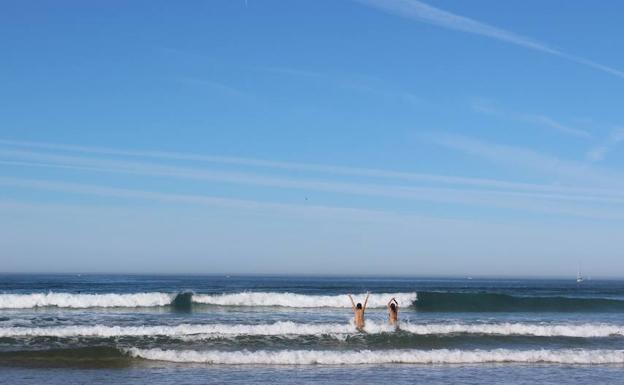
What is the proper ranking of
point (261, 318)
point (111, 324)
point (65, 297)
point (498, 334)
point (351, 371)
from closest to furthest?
point (351, 371) → point (498, 334) → point (111, 324) → point (261, 318) → point (65, 297)

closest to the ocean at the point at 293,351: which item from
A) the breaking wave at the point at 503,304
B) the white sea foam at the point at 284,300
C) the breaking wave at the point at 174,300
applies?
the breaking wave at the point at 174,300

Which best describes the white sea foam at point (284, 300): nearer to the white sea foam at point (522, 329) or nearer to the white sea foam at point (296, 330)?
the white sea foam at point (296, 330)

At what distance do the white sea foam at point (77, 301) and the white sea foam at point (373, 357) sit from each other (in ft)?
52.2

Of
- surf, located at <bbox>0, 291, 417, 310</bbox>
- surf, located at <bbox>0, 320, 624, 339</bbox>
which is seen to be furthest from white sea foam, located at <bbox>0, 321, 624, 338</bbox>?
surf, located at <bbox>0, 291, 417, 310</bbox>

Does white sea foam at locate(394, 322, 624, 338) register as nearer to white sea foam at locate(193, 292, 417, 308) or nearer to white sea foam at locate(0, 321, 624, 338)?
white sea foam at locate(0, 321, 624, 338)

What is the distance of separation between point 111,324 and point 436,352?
1159 cm

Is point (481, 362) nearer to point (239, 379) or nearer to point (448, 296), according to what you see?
point (239, 379)

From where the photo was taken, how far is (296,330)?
21.4 meters

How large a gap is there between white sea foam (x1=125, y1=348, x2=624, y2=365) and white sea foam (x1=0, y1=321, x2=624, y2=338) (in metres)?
2.51

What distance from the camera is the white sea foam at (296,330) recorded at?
2003cm

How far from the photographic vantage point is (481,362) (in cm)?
1692

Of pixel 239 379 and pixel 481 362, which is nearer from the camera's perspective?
Answer: pixel 239 379

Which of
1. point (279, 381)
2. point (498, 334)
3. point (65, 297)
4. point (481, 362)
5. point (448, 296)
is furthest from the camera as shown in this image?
point (448, 296)

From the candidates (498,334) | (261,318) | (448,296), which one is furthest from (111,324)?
(448,296)
